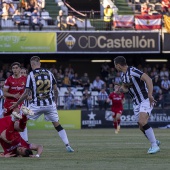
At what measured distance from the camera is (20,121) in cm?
1464

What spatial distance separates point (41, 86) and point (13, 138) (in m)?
1.84

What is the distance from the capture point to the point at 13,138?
1495cm

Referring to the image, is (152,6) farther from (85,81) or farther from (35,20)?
(35,20)

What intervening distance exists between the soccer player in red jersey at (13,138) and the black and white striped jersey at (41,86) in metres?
1.50

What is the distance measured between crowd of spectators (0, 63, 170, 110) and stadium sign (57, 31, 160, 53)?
1.48 meters

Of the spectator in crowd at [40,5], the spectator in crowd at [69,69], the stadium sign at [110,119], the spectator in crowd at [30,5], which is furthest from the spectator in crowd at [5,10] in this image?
the stadium sign at [110,119]

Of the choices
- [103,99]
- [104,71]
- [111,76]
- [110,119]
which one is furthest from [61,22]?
[110,119]

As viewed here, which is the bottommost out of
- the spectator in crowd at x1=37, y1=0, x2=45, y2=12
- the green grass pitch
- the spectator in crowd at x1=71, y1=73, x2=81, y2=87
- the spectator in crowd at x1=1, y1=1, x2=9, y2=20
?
the green grass pitch

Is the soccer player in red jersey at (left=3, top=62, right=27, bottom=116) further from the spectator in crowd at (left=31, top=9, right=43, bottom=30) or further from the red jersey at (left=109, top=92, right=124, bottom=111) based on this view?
the spectator in crowd at (left=31, top=9, right=43, bottom=30)

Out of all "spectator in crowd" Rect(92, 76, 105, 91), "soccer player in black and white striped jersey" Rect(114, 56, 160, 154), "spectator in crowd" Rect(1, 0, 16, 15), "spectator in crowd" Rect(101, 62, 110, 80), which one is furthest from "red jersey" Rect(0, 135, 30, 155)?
"spectator in crowd" Rect(101, 62, 110, 80)

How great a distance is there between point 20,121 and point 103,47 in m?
24.7

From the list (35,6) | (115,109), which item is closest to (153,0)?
(35,6)

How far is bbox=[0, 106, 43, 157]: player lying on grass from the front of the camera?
1471 centimetres

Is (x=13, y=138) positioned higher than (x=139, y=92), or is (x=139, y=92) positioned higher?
(x=139, y=92)
